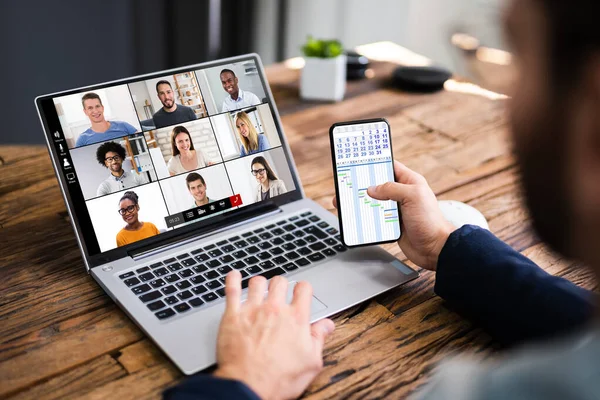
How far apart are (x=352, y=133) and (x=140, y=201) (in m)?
0.34

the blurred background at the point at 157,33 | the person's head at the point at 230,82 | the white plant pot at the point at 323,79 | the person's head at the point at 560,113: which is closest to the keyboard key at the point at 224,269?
the person's head at the point at 230,82

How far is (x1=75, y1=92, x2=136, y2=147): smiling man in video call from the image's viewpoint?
0.99m

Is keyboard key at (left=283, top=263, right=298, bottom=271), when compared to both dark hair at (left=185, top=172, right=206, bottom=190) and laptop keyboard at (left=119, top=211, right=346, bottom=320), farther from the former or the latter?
dark hair at (left=185, top=172, right=206, bottom=190)

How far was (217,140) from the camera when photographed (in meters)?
1.09

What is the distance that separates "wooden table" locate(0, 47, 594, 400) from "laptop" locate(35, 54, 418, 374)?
1.5 inches

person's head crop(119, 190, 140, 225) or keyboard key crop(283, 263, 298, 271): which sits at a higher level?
person's head crop(119, 190, 140, 225)

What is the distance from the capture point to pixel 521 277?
0.90m

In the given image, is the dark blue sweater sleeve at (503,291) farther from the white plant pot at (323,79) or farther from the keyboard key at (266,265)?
the white plant pot at (323,79)

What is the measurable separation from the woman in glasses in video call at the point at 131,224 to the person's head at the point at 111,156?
44mm

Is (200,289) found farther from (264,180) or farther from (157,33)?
(157,33)

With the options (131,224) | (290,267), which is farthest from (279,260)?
(131,224)

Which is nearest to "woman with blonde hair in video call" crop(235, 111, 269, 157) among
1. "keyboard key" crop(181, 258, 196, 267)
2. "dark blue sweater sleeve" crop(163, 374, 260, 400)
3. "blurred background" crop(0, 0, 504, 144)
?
"keyboard key" crop(181, 258, 196, 267)

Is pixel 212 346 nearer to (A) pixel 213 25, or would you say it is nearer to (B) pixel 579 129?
(B) pixel 579 129

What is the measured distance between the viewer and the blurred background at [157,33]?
2.49 m
